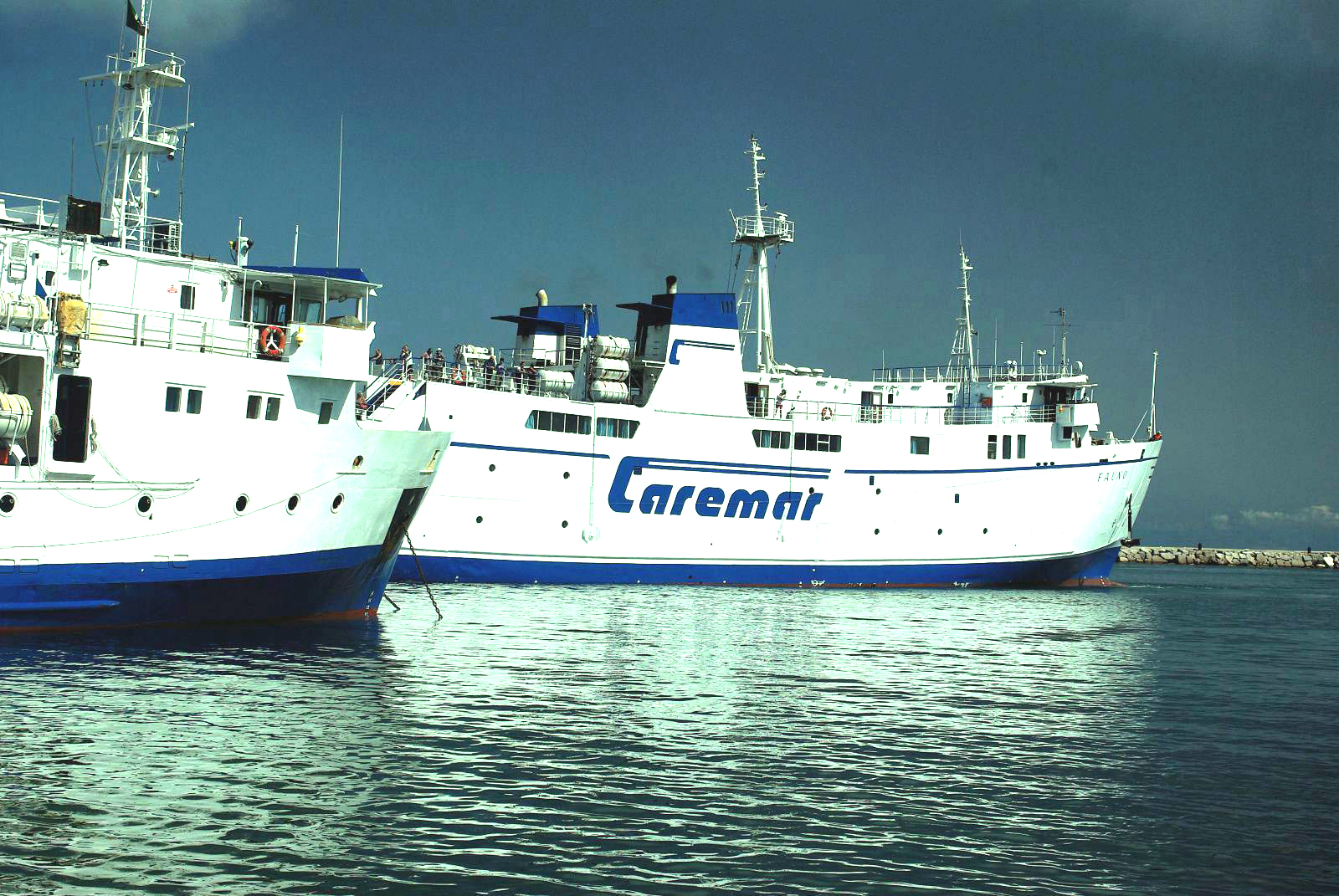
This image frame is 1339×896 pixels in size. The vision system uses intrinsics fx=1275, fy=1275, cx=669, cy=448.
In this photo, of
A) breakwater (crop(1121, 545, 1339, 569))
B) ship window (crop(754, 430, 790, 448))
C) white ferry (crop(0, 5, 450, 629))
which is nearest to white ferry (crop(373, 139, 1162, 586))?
ship window (crop(754, 430, 790, 448))

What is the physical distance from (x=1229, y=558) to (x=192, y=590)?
10840cm

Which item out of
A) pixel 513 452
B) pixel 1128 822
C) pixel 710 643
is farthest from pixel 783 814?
pixel 513 452

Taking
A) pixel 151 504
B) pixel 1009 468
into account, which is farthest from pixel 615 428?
pixel 151 504

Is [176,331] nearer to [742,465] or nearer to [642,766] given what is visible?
[642,766]

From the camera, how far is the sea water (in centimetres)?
1018

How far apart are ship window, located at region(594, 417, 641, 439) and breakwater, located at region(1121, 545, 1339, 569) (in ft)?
266

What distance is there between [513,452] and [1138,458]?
25973 millimetres

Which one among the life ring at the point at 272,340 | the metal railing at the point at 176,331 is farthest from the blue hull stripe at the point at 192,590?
the metal railing at the point at 176,331

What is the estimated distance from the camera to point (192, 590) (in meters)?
22.4

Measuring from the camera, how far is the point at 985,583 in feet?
158

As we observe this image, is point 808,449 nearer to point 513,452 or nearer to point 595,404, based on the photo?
point 595,404

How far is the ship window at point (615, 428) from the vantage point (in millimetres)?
40781

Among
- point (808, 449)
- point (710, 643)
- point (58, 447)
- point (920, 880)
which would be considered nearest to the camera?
point (920, 880)

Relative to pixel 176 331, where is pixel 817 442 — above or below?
below
